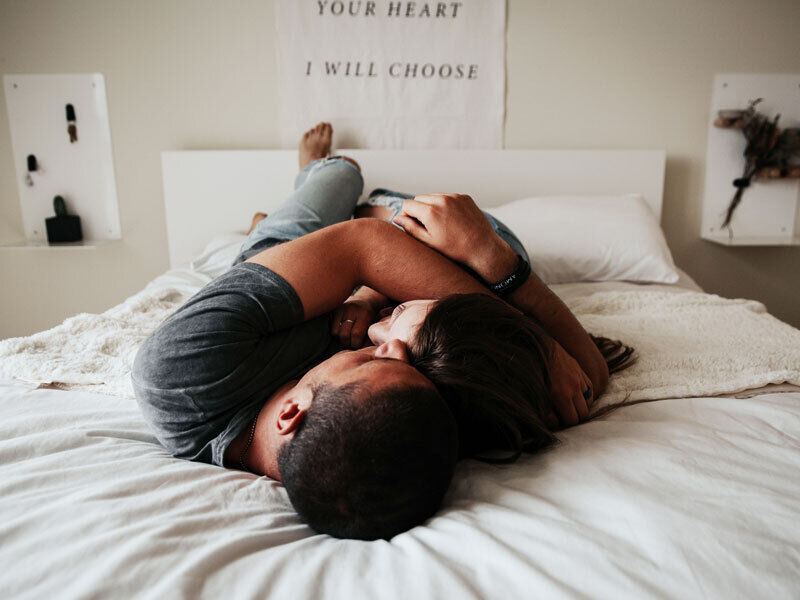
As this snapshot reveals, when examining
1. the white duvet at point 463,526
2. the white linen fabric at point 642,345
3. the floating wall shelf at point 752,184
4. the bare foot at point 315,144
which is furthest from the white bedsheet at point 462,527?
the floating wall shelf at point 752,184

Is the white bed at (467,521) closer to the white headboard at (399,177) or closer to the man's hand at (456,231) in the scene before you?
the man's hand at (456,231)

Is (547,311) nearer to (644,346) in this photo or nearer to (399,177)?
Answer: (644,346)

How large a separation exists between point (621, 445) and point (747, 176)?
212 centimetres

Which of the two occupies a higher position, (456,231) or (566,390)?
(456,231)

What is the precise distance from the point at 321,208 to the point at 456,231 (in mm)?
512

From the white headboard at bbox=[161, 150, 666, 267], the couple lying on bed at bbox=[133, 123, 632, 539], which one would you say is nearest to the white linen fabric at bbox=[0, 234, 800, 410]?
the couple lying on bed at bbox=[133, 123, 632, 539]

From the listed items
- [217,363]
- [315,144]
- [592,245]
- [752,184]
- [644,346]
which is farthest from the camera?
[752,184]

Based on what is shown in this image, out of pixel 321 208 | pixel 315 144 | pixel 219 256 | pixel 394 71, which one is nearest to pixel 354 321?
pixel 321 208

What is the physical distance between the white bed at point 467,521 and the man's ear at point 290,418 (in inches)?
3.5

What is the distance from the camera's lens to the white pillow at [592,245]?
174 cm

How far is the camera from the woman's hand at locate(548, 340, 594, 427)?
774 mm

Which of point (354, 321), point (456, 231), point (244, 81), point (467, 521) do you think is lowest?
point (467, 521)

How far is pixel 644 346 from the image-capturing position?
3.49 feet

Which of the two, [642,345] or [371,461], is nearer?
[371,461]
